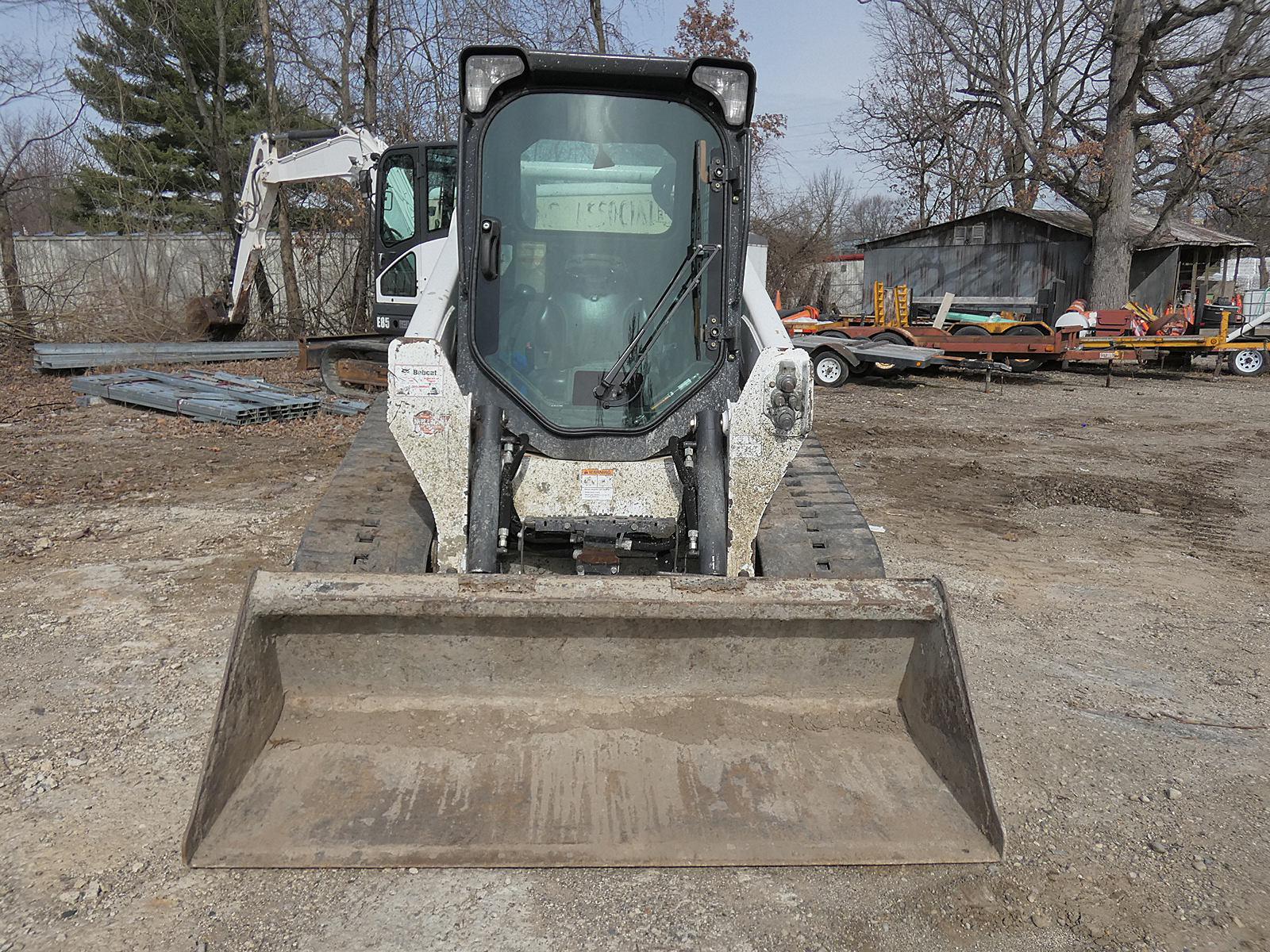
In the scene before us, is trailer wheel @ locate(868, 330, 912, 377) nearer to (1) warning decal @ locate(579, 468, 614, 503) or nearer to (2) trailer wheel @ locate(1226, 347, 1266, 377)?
(2) trailer wheel @ locate(1226, 347, 1266, 377)

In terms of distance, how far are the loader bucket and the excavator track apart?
471mm

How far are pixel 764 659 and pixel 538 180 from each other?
2.15m

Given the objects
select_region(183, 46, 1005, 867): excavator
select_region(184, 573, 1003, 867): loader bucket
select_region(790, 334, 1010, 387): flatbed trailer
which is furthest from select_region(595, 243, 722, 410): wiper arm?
select_region(790, 334, 1010, 387): flatbed trailer

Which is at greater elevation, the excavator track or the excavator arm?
the excavator arm

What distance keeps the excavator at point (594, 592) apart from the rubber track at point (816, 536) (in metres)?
0.02

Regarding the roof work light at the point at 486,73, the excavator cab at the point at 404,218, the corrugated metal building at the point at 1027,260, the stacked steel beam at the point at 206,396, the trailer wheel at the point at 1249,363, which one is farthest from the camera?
the corrugated metal building at the point at 1027,260

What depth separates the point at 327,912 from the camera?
245 centimetres

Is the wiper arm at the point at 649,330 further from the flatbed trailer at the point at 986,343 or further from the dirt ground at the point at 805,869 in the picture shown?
the flatbed trailer at the point at 986,343

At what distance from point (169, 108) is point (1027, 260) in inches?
854

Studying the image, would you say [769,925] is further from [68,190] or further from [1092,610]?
[68,190]

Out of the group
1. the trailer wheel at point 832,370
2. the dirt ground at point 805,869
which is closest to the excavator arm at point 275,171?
the dirt ground at point 805,869

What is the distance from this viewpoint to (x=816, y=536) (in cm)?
389

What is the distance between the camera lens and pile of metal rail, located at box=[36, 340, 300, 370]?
12.4m

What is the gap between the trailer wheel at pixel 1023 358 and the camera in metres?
15.9
